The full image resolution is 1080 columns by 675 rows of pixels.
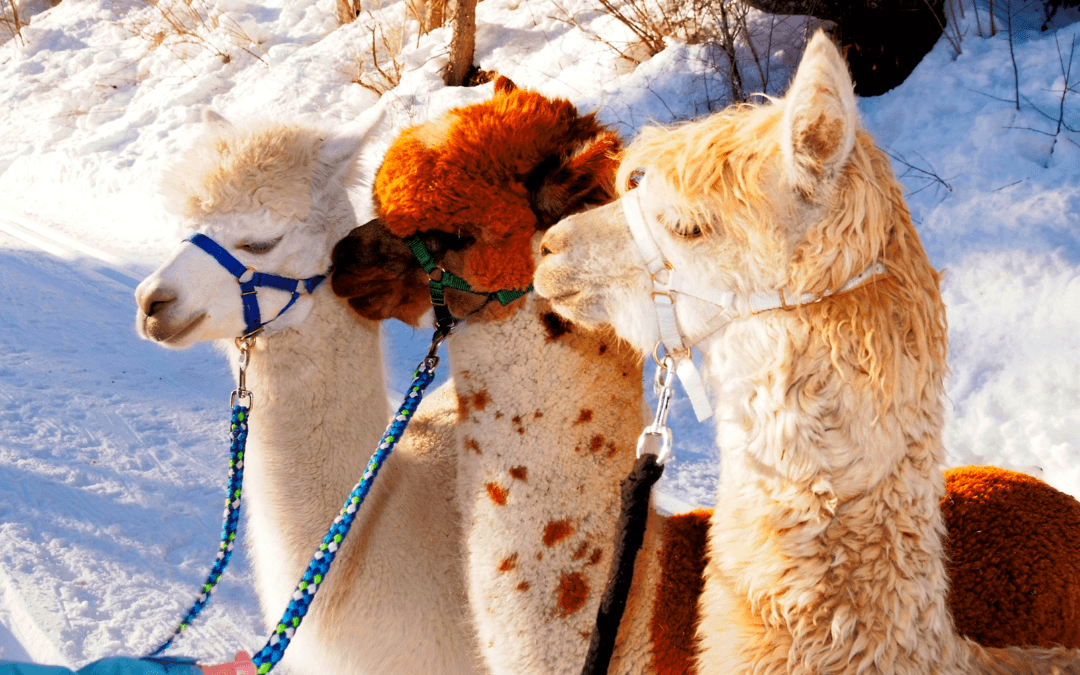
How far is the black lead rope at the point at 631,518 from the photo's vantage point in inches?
48.9

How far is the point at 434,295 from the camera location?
1.76m

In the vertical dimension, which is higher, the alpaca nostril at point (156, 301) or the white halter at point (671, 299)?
the white halter at point (671, 299)

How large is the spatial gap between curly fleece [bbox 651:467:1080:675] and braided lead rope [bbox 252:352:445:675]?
2.33 ft

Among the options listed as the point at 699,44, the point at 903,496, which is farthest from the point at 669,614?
the point at 699,44

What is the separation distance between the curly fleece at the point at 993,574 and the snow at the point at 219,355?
1.38 metres

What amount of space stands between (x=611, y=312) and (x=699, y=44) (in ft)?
17.7

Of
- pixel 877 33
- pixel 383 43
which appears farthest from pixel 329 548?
pixel 383 43

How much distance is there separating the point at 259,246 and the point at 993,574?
198cm

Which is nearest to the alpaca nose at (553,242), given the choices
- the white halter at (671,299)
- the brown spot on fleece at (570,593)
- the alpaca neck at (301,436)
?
the white halter at (671,299)

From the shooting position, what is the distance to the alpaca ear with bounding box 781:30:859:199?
98 cm

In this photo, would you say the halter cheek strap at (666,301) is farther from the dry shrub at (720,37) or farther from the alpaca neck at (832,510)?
the dry shrub at (720,37)

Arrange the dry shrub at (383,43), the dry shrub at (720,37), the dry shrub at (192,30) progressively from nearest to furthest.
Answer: the dry shrub at (720,37) < the dry shrub at (383,43) < the dry shrub at (192,30)

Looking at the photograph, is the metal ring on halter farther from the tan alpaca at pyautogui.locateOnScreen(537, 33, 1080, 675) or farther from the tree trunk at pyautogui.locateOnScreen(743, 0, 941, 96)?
the tree trunk at pyautogui.locateOnScreen(743, 0, 941, 96)

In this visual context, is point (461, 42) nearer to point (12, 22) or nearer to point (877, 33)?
point (877, 33)
